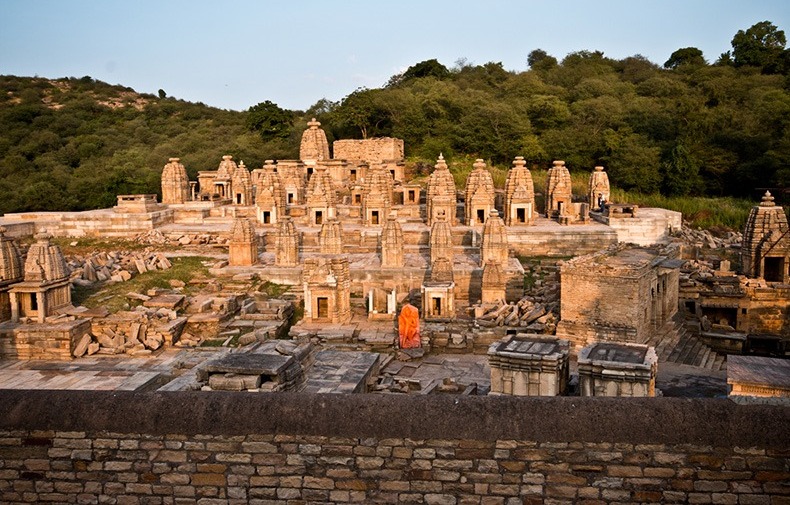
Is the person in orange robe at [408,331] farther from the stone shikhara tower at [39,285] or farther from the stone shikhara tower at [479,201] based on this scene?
the stone shikhara tower at [479,201]

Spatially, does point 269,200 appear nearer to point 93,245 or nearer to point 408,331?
point 93,245

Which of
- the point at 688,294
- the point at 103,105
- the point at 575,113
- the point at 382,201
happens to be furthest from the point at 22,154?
the point at 688,294

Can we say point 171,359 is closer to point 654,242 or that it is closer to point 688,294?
point 688,294

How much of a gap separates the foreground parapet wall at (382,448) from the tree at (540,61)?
6901 cm

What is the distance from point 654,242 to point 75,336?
72.9 feet

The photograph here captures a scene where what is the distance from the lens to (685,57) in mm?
67875

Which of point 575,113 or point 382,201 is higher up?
point 575,113

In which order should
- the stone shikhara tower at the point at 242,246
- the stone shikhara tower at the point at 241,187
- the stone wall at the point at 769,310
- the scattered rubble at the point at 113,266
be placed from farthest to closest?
the stone shikhara tower at the point at 241,187, the stone shikhara tower at the point at 242,246, the scattered rubble at the point at 113,266, the stone wall at the point at 769,310

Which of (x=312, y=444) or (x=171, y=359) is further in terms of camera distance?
(x=171, y=359)

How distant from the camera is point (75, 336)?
1582cm

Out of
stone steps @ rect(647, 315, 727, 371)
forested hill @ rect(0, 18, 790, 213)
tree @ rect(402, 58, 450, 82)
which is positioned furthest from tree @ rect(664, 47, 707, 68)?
stone steps @ rect(647, 315, 727, 371)

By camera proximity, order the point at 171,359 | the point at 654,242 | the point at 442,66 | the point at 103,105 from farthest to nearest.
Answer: the point at 103,105
the point at 442,66
the point at 654,242
the point at 171,359

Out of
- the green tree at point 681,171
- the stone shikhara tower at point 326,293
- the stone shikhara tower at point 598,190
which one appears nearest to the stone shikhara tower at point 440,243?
the stone shikhara tower at point 326,293

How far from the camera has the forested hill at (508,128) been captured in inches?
1537
